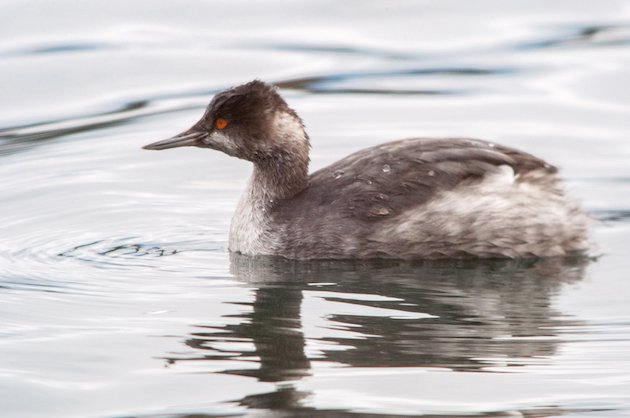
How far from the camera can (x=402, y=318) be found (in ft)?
25.9

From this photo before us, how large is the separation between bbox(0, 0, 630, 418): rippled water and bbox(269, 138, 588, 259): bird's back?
157mm

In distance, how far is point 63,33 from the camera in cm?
1584

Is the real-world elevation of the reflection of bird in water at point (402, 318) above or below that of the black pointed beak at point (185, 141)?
below

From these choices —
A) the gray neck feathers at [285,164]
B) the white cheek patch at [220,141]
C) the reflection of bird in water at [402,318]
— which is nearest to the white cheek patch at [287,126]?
the gray neck feathers at [285,164]

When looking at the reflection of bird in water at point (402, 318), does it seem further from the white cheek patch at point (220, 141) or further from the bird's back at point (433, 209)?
the white cheek patch at point (220, 141)

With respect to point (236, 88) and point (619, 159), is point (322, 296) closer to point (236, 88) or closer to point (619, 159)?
point (236, 88)

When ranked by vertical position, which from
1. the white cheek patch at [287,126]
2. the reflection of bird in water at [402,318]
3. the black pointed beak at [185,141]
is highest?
the white cheek patch at [287,126]

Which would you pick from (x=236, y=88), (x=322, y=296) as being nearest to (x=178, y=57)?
(x=236, y=88)

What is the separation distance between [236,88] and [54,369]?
2.92 metres

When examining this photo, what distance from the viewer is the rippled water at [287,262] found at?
6762mm

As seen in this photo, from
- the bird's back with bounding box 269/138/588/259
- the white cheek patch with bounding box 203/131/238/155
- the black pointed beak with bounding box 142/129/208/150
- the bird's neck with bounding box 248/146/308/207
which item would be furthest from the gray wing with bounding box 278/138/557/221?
the black pointed beak with bounding box 142/129/208/150

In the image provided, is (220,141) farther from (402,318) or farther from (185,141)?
(402,318)

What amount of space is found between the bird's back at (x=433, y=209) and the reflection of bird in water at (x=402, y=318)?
0.11 m

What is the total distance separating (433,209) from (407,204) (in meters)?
0.16
